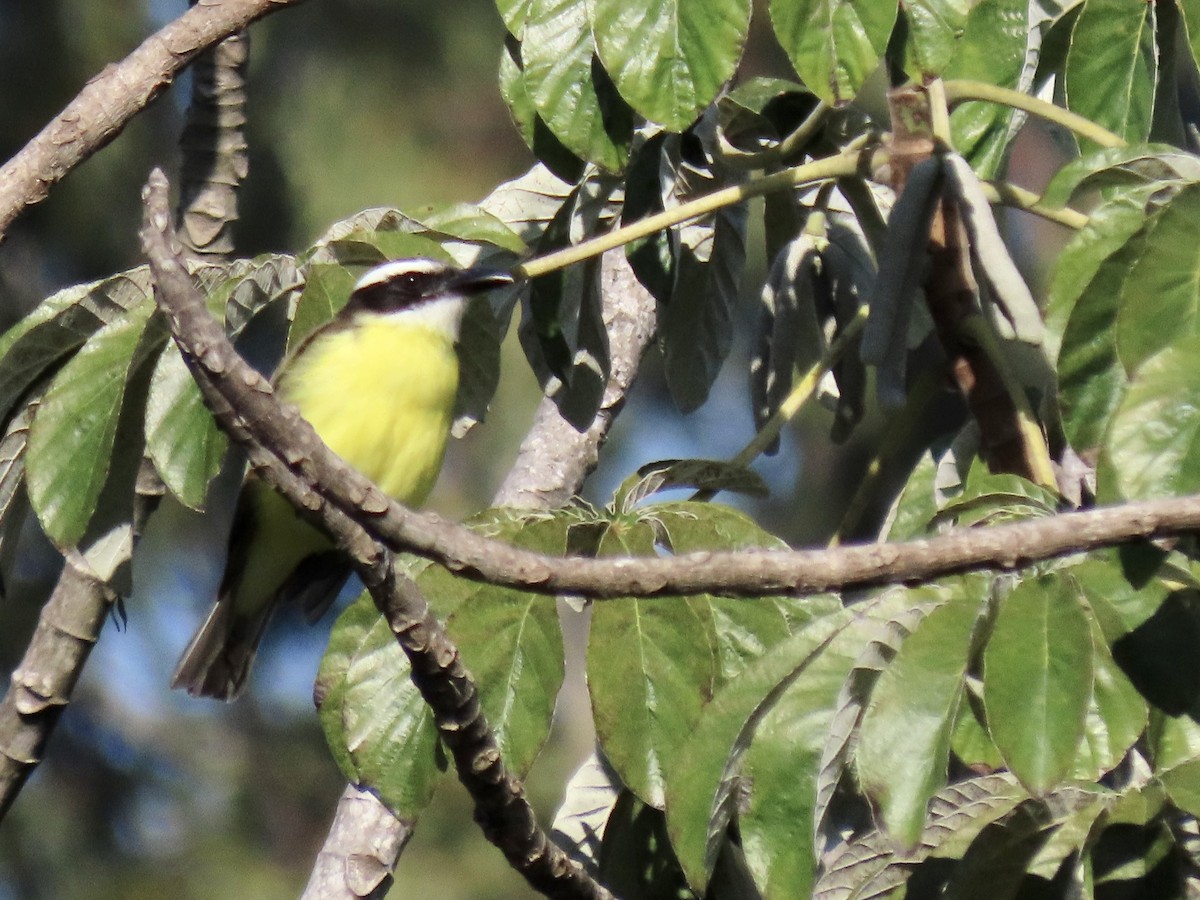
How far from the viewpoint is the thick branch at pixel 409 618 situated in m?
1.50

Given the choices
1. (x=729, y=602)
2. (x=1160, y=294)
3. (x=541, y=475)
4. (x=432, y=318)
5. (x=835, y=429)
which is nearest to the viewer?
(x=1160, y=294)

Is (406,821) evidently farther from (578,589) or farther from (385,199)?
(385,199)

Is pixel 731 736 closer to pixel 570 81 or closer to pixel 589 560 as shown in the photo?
pixel 589 560

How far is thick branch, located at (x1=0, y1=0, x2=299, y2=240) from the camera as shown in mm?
2355

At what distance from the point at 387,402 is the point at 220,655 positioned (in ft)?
2.18

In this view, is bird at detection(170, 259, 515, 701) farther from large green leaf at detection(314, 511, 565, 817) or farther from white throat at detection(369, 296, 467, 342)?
large green leaf at detection(314, 511, 565, 817)

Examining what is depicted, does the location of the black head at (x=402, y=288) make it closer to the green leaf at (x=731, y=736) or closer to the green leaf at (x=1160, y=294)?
the green leaf at (x=731, y=736)

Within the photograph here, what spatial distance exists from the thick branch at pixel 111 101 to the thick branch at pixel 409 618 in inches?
31.3

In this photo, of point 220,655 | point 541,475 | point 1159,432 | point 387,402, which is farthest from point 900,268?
point 220,655

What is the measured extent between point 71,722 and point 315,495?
21.6ft

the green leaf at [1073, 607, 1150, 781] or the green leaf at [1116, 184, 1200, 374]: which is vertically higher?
the green leaf at [1116, 184, 1200, 374]

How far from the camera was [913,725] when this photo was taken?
4.86 feet

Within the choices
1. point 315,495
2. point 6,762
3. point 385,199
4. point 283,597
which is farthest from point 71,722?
point 315,495

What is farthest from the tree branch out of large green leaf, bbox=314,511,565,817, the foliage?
large green leaf, bbox=314,511,565,817
